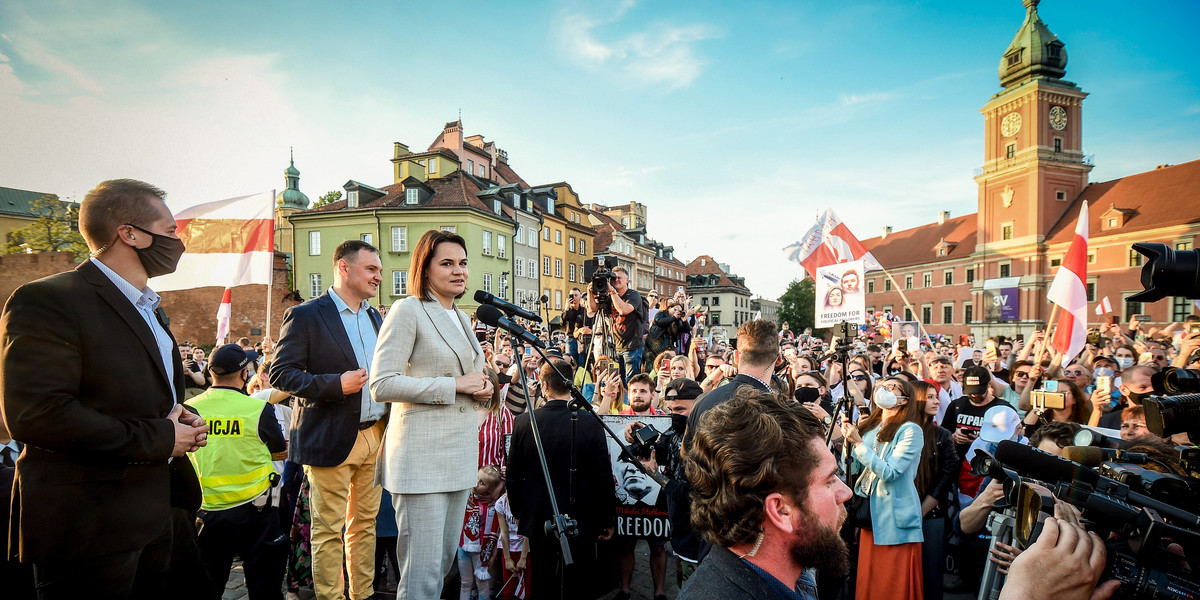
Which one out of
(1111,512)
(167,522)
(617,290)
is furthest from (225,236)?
(1111,512)

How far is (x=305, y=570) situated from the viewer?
4652mm

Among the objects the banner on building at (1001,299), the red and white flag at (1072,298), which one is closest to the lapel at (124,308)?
the red and white flag at (1072,298)

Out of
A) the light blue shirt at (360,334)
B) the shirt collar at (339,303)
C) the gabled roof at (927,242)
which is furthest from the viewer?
the gabled roof at (927,242)

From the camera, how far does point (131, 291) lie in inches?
89.8

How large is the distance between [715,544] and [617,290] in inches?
202

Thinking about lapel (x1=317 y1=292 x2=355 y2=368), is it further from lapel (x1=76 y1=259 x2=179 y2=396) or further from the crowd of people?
lapel (x1=76 y1=259 x2=179 y2=396)

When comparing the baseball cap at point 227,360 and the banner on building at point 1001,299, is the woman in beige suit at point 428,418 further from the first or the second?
the banner on building at point 1001,299

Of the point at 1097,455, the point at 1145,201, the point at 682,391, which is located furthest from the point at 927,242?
the point at 1097,455

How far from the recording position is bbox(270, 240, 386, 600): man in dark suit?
10.9ft

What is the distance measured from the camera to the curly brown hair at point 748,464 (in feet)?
5.41

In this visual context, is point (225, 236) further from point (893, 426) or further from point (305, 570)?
point (893, 426)

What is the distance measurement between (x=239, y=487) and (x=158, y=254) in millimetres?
2134

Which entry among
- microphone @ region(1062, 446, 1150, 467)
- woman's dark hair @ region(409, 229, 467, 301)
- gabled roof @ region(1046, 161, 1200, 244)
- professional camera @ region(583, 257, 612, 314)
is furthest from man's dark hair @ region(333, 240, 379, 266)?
gabled roof @ region(1046, 161, 1200, 244)

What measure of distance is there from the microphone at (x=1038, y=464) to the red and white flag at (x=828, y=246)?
286 inches
